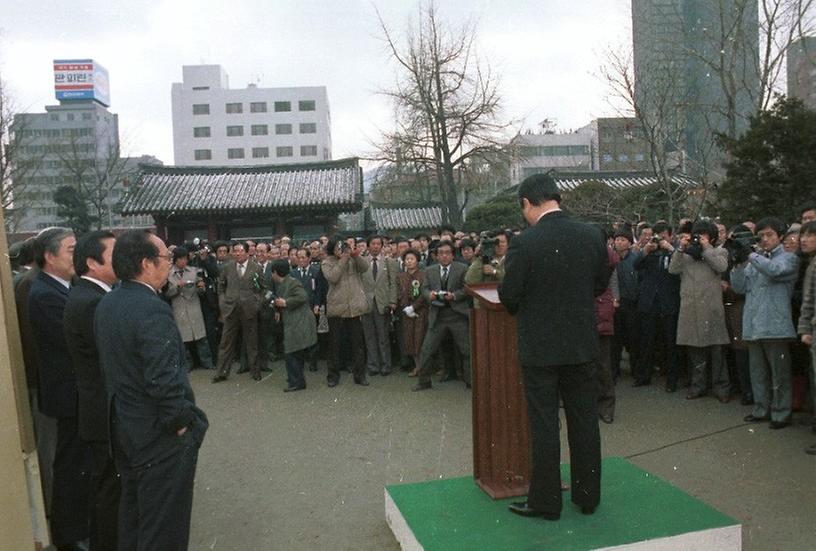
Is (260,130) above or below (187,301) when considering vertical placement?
above

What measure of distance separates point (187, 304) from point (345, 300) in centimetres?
256

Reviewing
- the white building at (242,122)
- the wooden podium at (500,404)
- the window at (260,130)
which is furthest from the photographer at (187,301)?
the window at (260,130)

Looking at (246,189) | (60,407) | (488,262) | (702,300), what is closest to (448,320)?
(488,262)

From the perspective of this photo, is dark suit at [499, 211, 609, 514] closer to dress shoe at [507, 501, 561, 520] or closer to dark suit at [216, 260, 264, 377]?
dress shoe at [507, 501, 561, 520]

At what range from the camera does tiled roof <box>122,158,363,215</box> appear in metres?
19.0

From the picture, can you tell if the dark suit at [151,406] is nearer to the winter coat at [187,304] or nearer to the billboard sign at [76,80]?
the winter coat at [187,304]

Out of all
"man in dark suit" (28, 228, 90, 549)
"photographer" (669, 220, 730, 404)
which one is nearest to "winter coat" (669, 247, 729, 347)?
"photographer" (669, 220, 730, 404)

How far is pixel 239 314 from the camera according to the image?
8.52 metres

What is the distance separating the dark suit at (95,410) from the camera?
3309 millimetres

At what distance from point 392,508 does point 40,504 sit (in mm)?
1949

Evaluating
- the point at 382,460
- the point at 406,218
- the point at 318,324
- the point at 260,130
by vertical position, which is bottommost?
the point at 382,460

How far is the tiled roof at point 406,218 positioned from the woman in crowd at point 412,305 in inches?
707

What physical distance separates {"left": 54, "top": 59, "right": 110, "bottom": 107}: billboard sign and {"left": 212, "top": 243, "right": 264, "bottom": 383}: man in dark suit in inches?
2687

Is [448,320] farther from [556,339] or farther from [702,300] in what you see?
[556,339]
